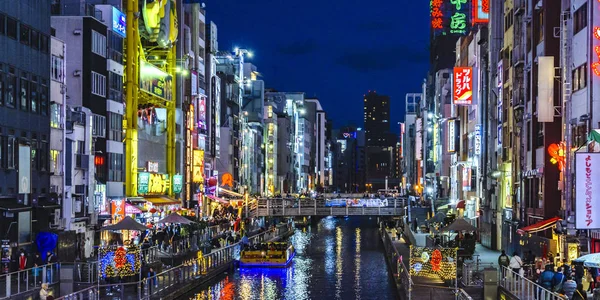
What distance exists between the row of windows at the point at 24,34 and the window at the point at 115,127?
15360 mm

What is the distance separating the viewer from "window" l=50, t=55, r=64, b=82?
56.5 meters

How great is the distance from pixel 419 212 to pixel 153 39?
43322 mm

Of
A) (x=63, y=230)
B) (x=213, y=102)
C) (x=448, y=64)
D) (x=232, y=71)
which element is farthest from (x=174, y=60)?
(x=448, y=64)

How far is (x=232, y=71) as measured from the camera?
141 meters

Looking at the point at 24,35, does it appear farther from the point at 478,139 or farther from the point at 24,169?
the point at 478,139

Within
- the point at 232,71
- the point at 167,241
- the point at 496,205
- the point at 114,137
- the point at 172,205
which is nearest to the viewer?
the point at 167,241

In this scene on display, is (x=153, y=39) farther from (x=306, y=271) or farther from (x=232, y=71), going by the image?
(x=232, y=71)

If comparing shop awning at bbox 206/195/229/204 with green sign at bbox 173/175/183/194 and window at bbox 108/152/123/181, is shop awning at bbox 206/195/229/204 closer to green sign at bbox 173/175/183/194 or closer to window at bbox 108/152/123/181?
green sign at bbox 173/175/183/194

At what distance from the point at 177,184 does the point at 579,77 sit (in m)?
53.1

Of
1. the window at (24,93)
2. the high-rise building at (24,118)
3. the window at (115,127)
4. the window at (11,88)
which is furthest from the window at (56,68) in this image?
the window at (115,127)

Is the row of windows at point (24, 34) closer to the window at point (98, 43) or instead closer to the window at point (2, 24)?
the window at point (2, 24)

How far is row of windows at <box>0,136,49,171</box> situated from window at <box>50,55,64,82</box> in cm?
446

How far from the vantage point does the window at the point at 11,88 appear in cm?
4922

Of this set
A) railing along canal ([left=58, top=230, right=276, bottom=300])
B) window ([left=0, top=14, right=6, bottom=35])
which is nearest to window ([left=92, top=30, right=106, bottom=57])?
railing along canal ([left=58, top=230, right=276, bottom=300])
